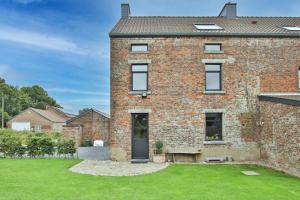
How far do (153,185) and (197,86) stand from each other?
7.92 meters

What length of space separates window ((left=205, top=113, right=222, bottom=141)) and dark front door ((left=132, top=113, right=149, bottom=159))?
3.52m

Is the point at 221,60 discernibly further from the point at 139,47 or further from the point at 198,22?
the point at 139,47

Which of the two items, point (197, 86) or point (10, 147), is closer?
point (197, 86)

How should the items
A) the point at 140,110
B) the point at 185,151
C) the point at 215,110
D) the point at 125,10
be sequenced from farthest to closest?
the point at 125,10 → the point at 215,110 → the point at 140,110 → the point at 185,151

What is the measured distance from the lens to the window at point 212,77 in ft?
57.0

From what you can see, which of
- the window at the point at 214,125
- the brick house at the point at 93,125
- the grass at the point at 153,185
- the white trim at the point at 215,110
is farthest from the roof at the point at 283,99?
the brick house at the point at 93,125

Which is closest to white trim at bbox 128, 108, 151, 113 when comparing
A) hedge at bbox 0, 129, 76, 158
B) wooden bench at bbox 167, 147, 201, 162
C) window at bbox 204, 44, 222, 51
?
wooden bench at bbox 167, 147, 201, 162

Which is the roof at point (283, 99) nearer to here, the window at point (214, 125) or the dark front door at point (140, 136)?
the window at point (214, 125)

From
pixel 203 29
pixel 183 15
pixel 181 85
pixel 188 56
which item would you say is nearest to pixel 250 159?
pixel 181 85

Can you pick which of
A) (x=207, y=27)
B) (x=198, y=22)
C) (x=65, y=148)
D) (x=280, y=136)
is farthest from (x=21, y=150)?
(x=280, y=136)

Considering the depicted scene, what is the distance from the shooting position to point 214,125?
17234 millimetres

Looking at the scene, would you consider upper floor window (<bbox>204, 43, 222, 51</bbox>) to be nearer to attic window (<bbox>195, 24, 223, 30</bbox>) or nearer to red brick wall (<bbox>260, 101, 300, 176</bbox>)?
attic window (<bbox>195, 24, 223, 30</bbox>)

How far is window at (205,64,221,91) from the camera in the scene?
17359mm

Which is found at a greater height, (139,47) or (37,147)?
(139,47)
